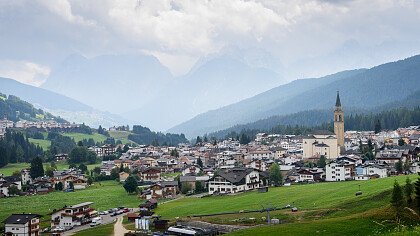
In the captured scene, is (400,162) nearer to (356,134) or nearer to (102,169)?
(102,169)

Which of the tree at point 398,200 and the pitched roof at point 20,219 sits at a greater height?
the tree at point 398,200

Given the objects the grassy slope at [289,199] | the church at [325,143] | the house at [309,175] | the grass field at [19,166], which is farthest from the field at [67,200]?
the church at [325,143]

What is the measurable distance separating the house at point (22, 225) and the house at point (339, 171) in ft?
152

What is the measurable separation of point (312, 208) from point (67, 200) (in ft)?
157

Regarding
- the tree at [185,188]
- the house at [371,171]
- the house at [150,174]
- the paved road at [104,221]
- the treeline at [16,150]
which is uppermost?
the treeline at [16,150]

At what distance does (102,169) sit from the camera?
131250mm

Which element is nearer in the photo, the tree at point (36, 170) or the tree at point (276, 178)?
the tree at point (276, 178)

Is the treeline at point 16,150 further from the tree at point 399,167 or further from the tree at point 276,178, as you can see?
the tree at point 399,167

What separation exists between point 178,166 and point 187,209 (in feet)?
208

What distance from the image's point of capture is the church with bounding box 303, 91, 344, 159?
133750 mm

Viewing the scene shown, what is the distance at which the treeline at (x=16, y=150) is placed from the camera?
14950 cm

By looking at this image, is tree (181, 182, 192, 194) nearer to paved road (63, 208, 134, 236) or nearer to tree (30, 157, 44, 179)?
paved road (63, 208, 134, 236)

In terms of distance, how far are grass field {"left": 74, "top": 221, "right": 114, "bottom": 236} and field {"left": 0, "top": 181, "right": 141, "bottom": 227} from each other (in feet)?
41.0

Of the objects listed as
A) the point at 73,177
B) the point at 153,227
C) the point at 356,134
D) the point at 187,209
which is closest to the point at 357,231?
the point at 153,227
